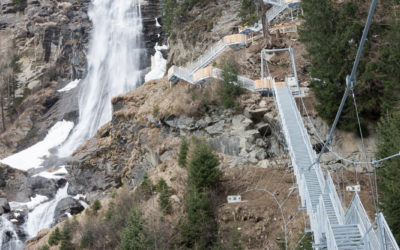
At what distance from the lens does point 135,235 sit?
59.8 feet

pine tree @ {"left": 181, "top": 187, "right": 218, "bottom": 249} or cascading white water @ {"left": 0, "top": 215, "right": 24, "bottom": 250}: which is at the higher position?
pine tree @ {"left": 181, "top": 187, "right": 218, "bottom": 249}

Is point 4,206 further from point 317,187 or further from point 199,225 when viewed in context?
point 317,187

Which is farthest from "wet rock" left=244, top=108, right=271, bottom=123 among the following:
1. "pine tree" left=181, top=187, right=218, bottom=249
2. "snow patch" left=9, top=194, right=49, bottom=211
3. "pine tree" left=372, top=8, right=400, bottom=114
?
"snow patch" left=9, top=194, right=49, bottom=211

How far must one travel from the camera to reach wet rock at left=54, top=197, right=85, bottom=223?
30.5m

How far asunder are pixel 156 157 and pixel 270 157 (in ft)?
26.9

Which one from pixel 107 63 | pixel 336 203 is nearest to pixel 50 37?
pixel 107 63

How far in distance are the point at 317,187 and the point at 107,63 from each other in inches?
1573

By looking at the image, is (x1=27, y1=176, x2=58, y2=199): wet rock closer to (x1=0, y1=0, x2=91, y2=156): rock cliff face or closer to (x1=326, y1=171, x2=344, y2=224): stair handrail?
(x1=0, y1=0, x2=91, y2=156): rock cliff face

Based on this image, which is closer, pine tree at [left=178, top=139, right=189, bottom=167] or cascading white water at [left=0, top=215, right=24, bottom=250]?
pine tree at [left=178, top=139, right=189, bottom=167]

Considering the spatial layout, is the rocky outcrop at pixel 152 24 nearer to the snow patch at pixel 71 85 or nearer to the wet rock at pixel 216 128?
the snow patch at pixel 71 85

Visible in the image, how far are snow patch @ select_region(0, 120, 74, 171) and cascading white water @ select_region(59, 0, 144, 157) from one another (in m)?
1.77

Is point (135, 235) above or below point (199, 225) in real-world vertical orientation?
below

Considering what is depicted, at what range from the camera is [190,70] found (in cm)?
2972

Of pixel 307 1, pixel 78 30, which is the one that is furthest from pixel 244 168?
pixel 78 30
